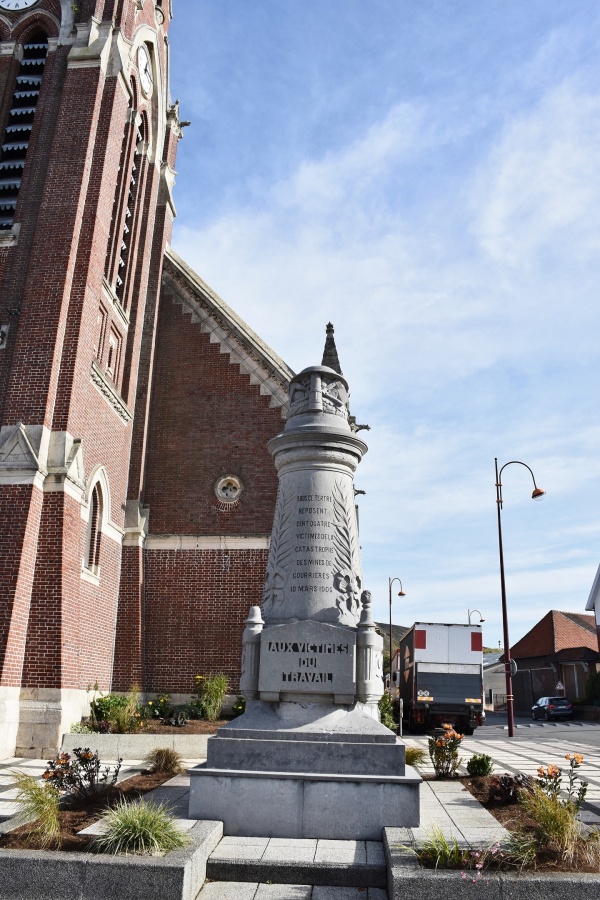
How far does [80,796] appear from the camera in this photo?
7.22 meters

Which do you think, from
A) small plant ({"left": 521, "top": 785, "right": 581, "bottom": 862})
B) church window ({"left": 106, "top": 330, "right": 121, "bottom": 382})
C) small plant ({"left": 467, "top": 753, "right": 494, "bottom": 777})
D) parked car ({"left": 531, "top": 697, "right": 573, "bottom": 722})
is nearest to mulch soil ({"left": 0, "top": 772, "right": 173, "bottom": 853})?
small plant ({"left": 521, "top": 785, "right": 581, "bottom": 862})

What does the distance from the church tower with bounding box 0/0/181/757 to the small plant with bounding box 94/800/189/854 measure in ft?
25.0

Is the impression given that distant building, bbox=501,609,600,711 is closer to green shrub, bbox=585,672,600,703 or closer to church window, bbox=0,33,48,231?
green shrub, bbox=585,672,600,703

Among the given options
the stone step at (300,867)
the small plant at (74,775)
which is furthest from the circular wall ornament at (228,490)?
the stone step at (300,867)

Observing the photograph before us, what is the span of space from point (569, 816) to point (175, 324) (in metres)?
16.9

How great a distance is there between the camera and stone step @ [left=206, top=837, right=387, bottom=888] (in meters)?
5.76

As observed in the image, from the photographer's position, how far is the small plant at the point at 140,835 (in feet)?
17.8

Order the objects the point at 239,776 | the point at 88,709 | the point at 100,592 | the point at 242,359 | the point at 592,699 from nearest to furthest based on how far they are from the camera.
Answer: the point at 239,776 < the point at 88,709 < the point at 100,592 < the point at 242,359 < the point at 592,699

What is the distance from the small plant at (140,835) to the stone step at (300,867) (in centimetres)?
50

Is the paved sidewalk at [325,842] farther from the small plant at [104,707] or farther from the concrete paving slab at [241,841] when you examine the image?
the small plant at [104,707]

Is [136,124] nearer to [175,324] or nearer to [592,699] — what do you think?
[175,324]

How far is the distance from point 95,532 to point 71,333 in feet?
14.4

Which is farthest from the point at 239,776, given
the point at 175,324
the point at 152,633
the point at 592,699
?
the point at 592,699

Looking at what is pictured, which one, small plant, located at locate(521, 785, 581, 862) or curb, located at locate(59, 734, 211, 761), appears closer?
small plant, located at locate(521, 785, 581, 862)
